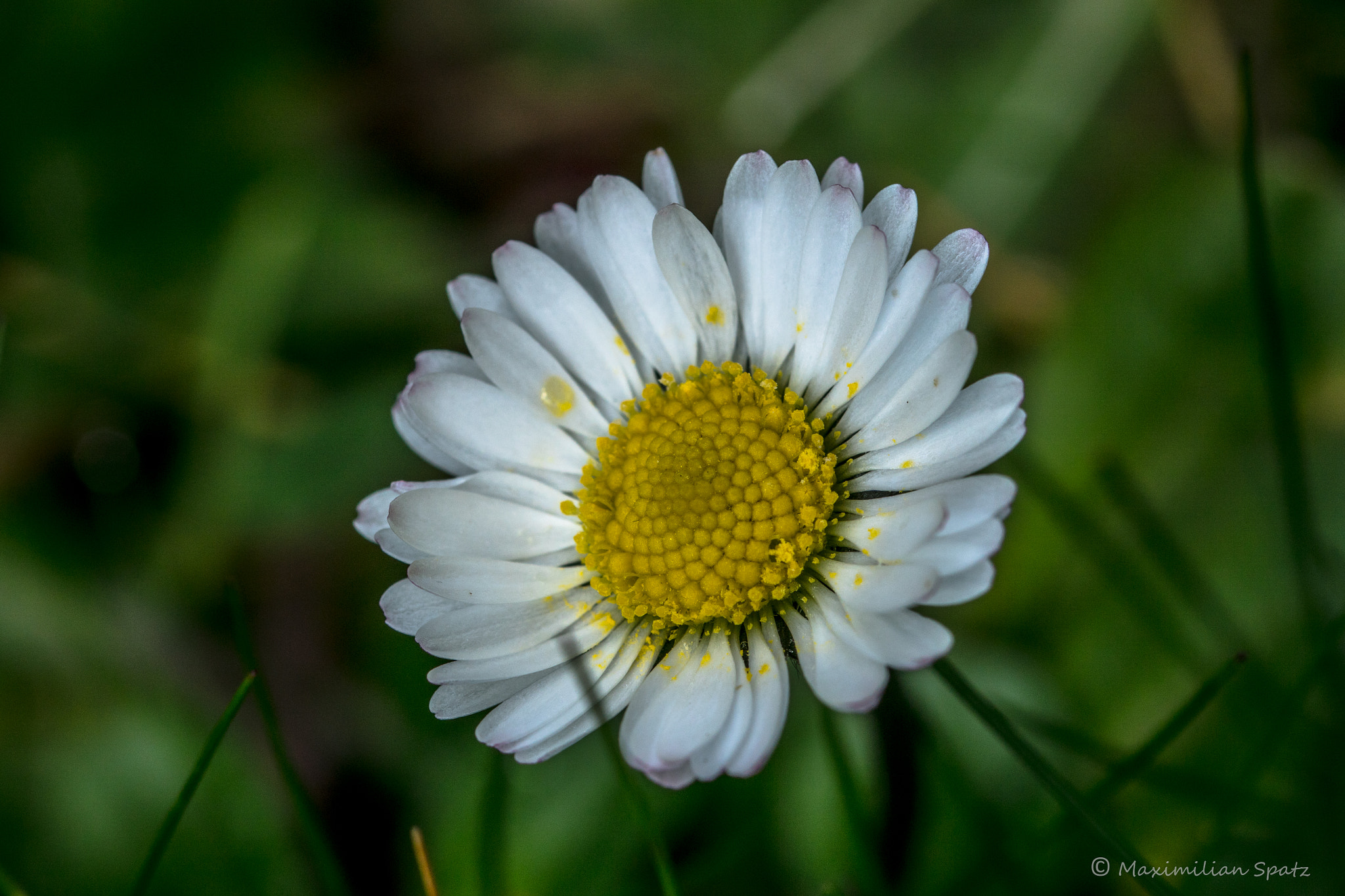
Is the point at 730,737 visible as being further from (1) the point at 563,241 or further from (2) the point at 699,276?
(1) the point at 563,241

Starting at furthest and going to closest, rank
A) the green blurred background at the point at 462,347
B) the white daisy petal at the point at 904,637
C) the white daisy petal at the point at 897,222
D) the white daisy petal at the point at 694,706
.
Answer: the green blurred background at the point at 462,347 < the white daisy petal at the point at 897,222 < the white daisy petal at the point at 694,706 < the white daisy petal at the point at 904,637

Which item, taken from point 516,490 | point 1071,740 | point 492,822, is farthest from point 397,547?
point 1071,740

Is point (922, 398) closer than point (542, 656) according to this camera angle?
Yes

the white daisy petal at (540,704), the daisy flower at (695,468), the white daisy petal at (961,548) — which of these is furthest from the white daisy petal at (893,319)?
the white daisy petal at (540,704)

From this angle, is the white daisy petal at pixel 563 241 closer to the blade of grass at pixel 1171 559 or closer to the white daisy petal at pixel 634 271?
the white daisy petal at pixel 634 271

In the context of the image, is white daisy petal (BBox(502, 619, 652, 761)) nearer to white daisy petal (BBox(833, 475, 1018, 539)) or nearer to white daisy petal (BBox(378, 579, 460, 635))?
white daisy petal (BBox(378, 579, 460, 635))

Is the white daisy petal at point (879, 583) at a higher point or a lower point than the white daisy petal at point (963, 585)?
higher

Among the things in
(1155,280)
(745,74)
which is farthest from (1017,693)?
(745,74)
